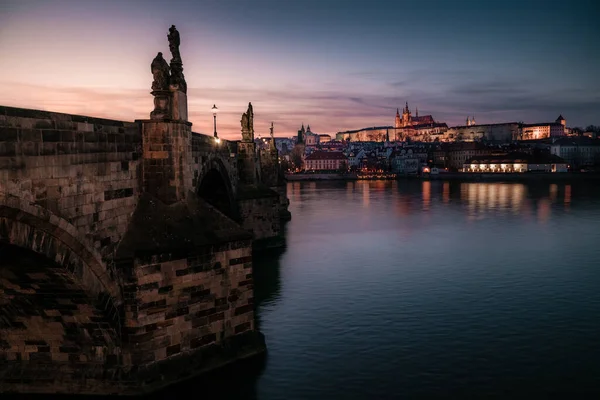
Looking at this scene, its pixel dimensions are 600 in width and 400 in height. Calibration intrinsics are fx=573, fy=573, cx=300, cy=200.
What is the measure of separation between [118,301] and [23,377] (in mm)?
3155

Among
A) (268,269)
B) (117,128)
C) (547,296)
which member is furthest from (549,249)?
(117,128)

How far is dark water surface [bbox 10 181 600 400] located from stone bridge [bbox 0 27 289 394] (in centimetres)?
132

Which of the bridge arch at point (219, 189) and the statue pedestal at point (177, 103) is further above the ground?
the statue pedestal at point (177, 103)

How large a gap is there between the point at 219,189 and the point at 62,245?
1932cm

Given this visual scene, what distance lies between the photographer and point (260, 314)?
2294 cm

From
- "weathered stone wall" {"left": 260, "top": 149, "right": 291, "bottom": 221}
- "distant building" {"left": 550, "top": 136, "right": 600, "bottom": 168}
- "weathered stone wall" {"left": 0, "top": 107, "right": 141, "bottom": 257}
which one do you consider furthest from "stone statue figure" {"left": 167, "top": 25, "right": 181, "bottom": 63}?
"distant building" {"left": 550, "top": 136, "right": 600, "bottom": 168}

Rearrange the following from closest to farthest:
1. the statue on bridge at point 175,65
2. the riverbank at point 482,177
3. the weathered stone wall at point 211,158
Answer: the statue on bridge at point 175,65, the weathered stone wall at point 211,158, the riverbank at point 482,177

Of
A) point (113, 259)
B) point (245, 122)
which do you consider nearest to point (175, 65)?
point (113, 259)

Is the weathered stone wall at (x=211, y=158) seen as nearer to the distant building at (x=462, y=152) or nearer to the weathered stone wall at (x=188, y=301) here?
the weathered stone wall at (x=188, y=301)

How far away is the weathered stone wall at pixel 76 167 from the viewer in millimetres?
10484

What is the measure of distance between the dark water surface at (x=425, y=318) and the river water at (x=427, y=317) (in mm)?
59

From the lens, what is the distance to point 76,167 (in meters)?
12.3

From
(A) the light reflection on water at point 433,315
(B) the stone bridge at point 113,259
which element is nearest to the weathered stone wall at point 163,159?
(B) the stone bridge at point 113,259

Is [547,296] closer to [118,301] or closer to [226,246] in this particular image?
[226,246]
